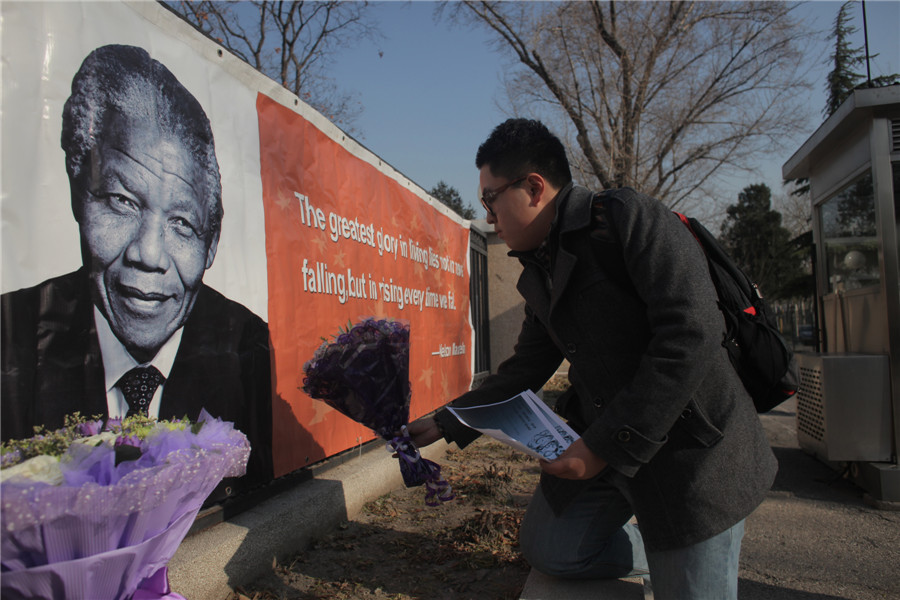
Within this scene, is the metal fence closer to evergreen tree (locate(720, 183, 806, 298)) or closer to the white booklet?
evergreen tree (locate(720, 183, 806, 298))

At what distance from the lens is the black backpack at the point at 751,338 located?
2.15 m

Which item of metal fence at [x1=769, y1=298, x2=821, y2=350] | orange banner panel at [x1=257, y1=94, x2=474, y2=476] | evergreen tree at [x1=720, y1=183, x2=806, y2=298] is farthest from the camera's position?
evergreen tree at [x1=720, y1=183, x2=806, y2=298]

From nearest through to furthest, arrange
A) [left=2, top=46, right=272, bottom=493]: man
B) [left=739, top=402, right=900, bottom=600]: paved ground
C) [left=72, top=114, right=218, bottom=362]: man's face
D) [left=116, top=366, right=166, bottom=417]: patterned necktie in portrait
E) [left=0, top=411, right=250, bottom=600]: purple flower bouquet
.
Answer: [left=0, top=411, right=250, bottom=600]: purple flower bouquet < [left=2, top=46, right=272, bottom=493]: man < [left=72, top=114, right=218, bottom=362]: man's face < [left=116, top=366, right=166, bottom=417]: patterned necktie in portrait < [left=739, top=402, right=900, bottom=600]: paved ground

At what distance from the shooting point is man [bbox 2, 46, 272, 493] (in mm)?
2096

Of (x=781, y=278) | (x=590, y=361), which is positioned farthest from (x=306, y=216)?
(x=781, y=278)

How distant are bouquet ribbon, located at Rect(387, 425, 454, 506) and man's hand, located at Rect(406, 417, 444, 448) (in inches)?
1.0

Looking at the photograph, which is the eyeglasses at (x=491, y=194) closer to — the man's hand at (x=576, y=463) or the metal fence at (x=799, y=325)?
the man's hand at (x=576, y=463)

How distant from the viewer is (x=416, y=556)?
10.9ft

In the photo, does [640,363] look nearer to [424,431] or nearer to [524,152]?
[524,152]

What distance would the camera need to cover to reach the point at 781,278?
40.2 metres

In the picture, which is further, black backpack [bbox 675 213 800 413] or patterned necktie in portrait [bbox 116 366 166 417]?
patterned necktie in portrait [bbox 116 366 166 417]

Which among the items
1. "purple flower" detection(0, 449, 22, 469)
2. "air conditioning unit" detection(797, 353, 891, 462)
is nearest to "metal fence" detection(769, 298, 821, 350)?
"air conditioning unit" detection(797, 353, 891, 462)

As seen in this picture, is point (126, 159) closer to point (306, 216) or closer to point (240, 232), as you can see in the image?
point (240, 232)

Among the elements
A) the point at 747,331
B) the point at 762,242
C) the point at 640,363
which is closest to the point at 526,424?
the point at 640,363
